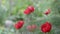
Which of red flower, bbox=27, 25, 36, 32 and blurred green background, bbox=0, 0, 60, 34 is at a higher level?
blurred green background, bbox=0, 0, 60, 34

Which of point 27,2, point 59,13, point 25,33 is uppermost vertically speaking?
point 27,2

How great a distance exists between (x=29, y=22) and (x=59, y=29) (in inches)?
8.6

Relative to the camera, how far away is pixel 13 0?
1.85 meters

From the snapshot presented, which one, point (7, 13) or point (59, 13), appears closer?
point (59, 13)

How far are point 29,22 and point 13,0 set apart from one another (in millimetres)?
807

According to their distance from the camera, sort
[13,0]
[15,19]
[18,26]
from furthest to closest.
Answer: [13,0], [15,19], [18,26]

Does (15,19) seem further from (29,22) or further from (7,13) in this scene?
(29,22)

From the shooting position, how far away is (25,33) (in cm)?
107

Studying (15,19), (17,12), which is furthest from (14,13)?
(15,19)

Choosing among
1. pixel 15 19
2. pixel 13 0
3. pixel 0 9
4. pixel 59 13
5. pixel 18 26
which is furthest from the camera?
pixel 13 0

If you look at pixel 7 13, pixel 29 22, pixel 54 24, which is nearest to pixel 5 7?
pixel 7 13

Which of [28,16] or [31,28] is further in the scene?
[28,16]

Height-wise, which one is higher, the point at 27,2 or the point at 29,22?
the point at 27,2

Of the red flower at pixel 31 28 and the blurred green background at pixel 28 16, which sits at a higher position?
the blurred green background at pixel 28 16
